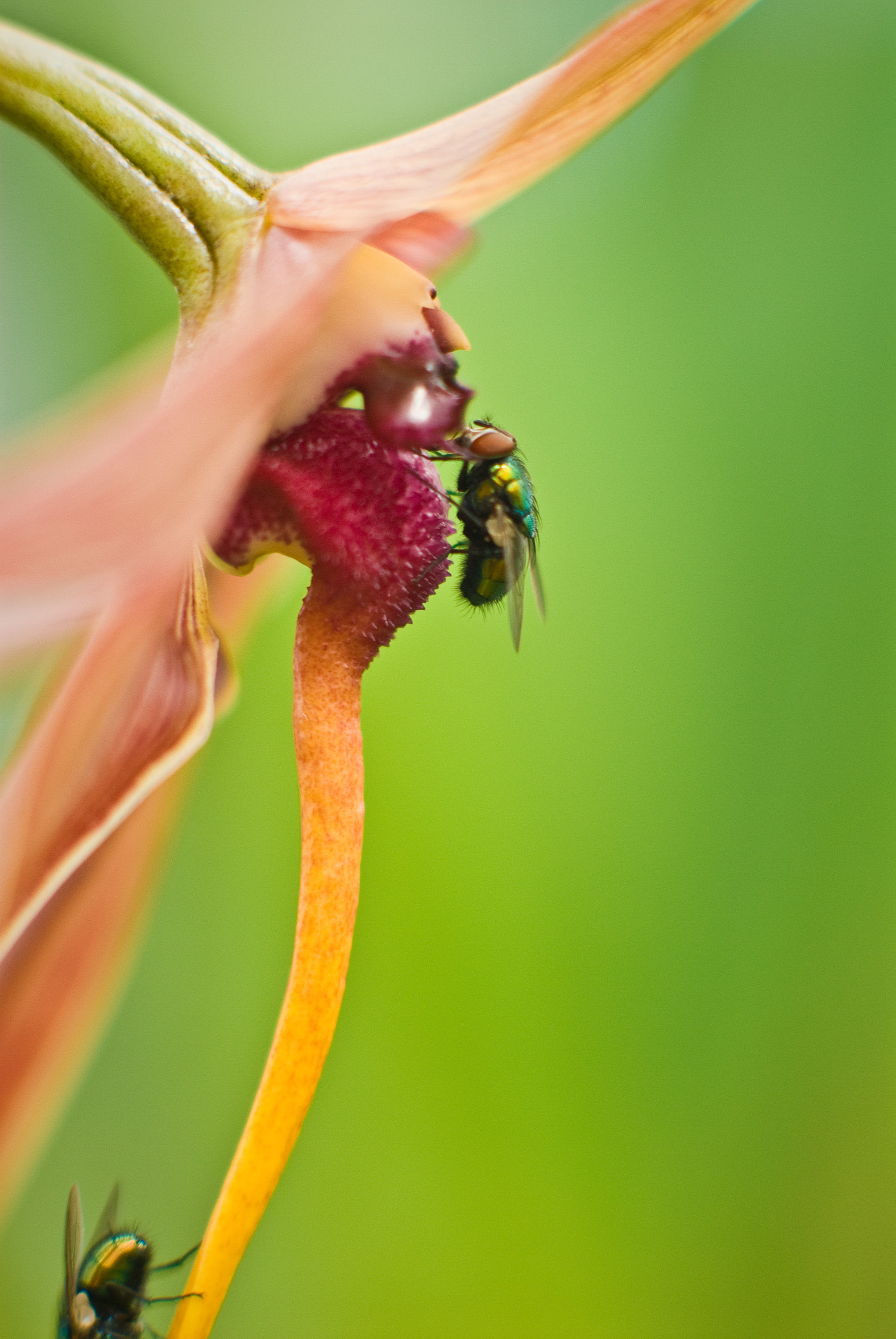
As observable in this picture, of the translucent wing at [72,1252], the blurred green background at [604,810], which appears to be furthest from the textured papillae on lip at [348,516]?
the blurred green background at [604,810]

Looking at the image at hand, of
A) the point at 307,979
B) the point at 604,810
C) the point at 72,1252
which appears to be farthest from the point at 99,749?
the point at 604,810

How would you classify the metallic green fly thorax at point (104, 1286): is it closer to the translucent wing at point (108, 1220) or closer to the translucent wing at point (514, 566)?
the translucent wing at point (108, 1220)

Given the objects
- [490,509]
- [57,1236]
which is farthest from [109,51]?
[57,1236]

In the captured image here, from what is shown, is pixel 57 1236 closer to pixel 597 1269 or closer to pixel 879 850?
pixel 597 1269

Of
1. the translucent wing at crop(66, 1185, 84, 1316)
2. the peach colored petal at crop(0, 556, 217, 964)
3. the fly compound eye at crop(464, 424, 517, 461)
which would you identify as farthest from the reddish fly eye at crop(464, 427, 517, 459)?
the translucent wing at crop(66, 1185, 84, 1316)

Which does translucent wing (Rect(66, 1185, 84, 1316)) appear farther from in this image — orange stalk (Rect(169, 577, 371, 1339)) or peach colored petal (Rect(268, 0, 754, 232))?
peach colored petal (Rect(268, 0, 754, 232))
